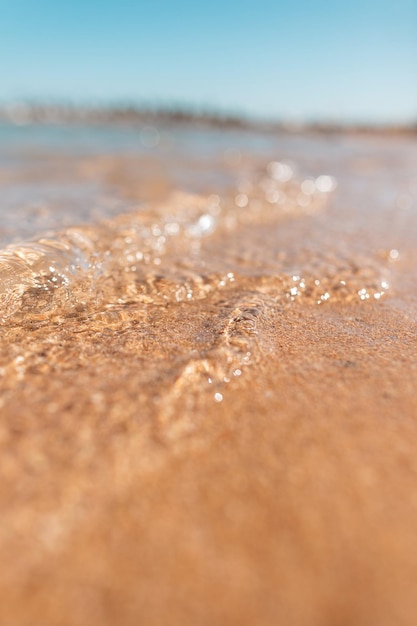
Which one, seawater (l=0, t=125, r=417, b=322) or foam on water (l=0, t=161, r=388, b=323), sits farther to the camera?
seawater (l=0, t=125, r=417, b=322)

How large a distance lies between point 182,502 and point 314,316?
3.12 feet

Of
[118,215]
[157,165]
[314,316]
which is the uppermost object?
[314,316]

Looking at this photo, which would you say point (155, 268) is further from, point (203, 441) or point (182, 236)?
point (203, 441)

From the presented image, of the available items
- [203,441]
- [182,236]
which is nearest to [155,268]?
[182,236]

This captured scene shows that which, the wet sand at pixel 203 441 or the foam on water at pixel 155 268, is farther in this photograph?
the foam on water at pixel 155 268

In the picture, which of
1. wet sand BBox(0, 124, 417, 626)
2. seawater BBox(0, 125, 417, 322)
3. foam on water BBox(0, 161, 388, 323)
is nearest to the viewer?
wet sand BBox(0, 124, 417, 626)

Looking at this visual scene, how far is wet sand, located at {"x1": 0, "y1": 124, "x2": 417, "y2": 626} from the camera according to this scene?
26.1 inches

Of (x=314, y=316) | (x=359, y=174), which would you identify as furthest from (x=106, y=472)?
(x=359, y=174)

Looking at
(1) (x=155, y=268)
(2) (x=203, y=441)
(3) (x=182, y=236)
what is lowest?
(3) (x=182, y=236)

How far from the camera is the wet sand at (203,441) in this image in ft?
2.18

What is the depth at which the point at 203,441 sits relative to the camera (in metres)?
0.94

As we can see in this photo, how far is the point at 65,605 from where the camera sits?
640 mm

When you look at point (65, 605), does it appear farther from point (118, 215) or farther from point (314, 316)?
point (118, 215)

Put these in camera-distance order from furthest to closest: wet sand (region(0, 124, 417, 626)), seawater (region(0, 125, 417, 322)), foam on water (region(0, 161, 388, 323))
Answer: seawater (region(0, 125, 417, 322)) < foam on water (region(0, 161, 388, 323)) < wet sand (region(0, 124, 417, 626))
